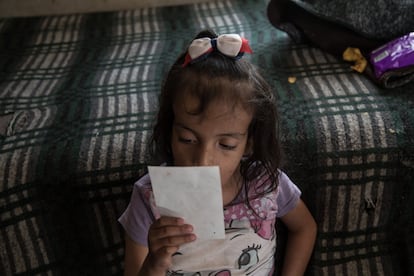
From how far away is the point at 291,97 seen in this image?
3.37 feet

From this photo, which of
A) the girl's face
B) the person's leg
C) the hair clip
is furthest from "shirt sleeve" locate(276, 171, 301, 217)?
the person's leg

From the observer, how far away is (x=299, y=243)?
936 mm

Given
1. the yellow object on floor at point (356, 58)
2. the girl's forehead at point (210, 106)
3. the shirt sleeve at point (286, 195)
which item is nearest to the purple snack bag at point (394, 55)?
the yellow object on floor at point (356, 58)

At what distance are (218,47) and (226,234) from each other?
1.19 feet

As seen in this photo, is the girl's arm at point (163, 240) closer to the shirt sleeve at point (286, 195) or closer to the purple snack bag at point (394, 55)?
the shirt sleeve at point (286, 195)

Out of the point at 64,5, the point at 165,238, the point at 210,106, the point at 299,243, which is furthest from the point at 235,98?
the point at 64,5

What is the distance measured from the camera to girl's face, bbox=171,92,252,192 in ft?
2.25

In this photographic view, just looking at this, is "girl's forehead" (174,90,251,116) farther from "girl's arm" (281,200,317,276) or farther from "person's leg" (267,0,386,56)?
"person's leg" (267,0,386,56)

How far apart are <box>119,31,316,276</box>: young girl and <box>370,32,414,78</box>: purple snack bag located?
411 millimetres

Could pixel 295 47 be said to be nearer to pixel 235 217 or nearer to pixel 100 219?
pixel 235 217

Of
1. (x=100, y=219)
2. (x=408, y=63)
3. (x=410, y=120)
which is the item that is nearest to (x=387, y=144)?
(x=410, y=120)

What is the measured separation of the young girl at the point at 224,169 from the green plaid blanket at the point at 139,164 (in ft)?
0.31

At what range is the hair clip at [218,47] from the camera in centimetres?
71

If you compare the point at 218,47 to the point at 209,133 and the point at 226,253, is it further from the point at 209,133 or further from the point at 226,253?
the point at 226,253
